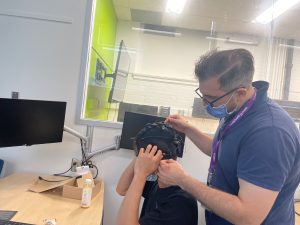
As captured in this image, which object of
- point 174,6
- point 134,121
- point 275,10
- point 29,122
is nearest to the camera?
point 29,122

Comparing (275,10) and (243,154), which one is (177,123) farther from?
(275,10)

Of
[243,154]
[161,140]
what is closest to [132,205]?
[161,140]

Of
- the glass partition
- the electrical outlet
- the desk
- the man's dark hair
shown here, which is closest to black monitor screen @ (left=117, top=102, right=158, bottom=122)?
the glass partition

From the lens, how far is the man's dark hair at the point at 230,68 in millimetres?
1146

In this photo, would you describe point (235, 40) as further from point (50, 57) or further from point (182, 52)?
point (50, 57)

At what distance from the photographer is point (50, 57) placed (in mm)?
2223

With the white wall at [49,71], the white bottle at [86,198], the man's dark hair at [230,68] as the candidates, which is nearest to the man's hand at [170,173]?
the man's dark hair at [230,68]

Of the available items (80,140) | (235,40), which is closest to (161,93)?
(80,140)

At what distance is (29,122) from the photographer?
5.96 feet

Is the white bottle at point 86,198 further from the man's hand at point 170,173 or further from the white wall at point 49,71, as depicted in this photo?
the man's hand at point 170,173

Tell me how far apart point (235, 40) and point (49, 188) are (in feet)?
9.54

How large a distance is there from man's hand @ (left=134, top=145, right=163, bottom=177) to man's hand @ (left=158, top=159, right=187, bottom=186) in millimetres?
25

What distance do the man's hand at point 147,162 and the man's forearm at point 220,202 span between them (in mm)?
130

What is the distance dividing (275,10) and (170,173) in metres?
2.61
